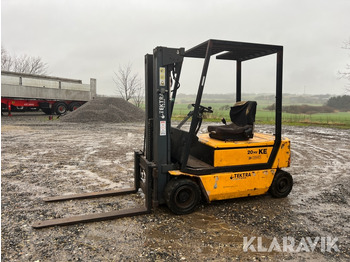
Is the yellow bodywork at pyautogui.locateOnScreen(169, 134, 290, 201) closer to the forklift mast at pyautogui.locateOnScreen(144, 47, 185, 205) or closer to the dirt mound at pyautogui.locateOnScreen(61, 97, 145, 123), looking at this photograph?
the forklift mast at pyautogui.locateOnScreen(144, 47, 185, 205)

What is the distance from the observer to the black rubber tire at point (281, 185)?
5.23 m

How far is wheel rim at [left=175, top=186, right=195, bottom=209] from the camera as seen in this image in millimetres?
4523

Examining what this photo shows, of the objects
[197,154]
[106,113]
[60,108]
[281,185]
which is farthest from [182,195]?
[60,108]

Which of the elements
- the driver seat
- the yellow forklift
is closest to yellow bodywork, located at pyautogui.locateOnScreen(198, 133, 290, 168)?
the yellow forklift

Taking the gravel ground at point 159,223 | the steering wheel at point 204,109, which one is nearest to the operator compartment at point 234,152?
the steering wheel at point 204,109

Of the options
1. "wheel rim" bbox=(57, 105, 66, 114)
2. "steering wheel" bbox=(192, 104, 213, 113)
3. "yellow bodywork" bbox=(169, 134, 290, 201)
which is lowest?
"yellow bodywork" bbox=(169, 134, 290, 201)

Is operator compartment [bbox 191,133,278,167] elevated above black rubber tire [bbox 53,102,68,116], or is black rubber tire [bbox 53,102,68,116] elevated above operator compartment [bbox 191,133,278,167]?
black rubber tire [bbox 53,102,68,116]

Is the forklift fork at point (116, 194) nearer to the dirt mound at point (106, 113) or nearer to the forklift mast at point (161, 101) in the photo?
the forklift mast at point (161, 101)

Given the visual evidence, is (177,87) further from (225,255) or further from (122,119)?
(122,119)

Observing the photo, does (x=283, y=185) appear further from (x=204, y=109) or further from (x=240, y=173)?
(x=204, y=109)

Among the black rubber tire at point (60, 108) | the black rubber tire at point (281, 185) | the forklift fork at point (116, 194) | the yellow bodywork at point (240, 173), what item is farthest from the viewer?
the black rubber tire at point (60, 108)

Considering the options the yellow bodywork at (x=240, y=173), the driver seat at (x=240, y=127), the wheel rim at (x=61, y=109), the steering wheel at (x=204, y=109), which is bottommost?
the yellow bodywork at (x=240, y=173)

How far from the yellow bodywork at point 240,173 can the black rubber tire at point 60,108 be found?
25963mm

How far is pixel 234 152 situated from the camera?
4789 millimetres
